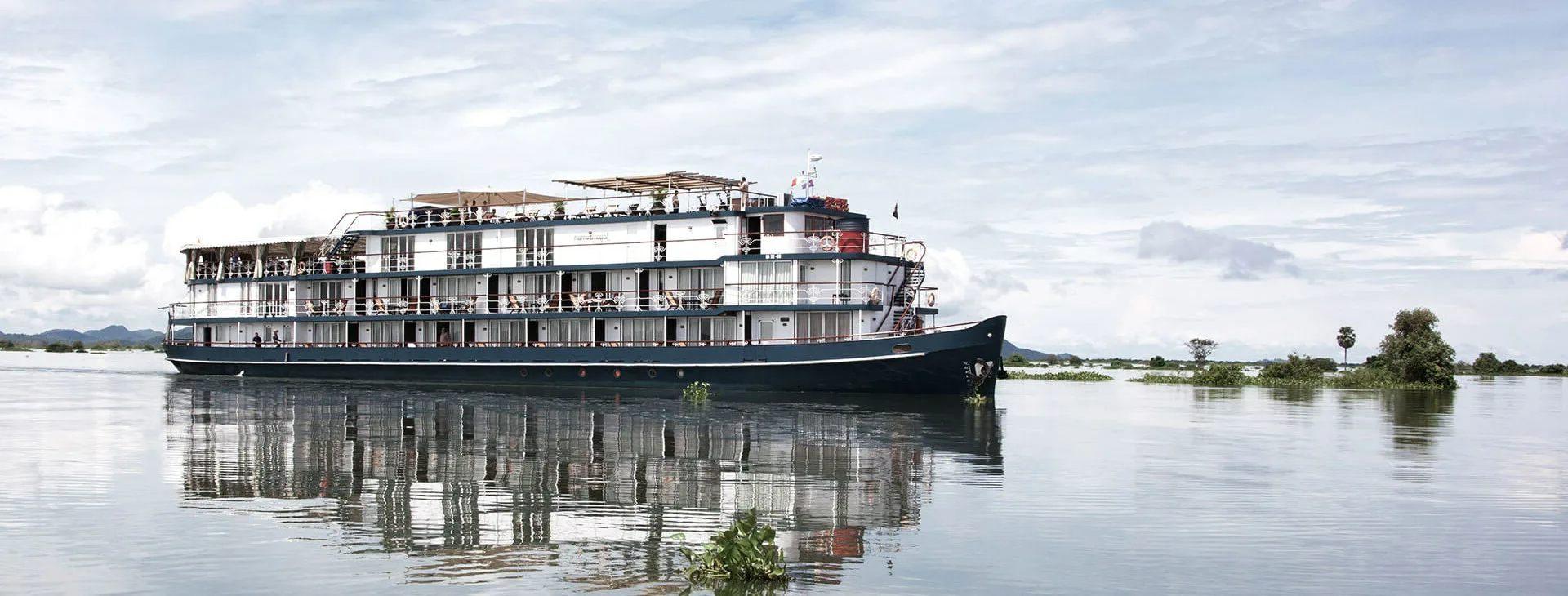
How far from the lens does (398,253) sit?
6419cm

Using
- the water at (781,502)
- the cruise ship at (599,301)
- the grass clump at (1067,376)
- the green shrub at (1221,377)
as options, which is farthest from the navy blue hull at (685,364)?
Answer: the grass clump at (1067,376)

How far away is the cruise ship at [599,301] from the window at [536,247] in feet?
0.28

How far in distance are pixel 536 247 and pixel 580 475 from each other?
37.8 meters

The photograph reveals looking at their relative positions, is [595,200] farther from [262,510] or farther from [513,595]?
[513,595]

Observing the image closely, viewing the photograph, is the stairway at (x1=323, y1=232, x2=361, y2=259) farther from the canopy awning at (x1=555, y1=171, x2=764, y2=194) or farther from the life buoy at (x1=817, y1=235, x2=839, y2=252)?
the life buoy at (x1=817, y1=235, x2=839, y2=252)

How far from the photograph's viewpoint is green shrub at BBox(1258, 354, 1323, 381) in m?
81.6

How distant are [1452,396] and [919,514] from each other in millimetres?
56541

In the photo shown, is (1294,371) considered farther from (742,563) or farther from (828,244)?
(742,563)

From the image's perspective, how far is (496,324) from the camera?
201 feet

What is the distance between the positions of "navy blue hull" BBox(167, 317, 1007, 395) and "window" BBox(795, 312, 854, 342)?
166 centimetres

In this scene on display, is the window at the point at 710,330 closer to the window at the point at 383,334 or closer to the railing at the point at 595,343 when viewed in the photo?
the railing at the point at 595,343

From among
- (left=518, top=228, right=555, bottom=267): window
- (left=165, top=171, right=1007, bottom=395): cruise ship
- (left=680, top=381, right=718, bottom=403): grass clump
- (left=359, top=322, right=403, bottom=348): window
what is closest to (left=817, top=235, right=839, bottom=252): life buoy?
(left=165, top=171, right=1007, bottom=395): cruise ship

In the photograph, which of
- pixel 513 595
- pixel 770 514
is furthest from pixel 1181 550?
pixel 513 595

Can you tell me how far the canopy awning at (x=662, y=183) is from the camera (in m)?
55.8
